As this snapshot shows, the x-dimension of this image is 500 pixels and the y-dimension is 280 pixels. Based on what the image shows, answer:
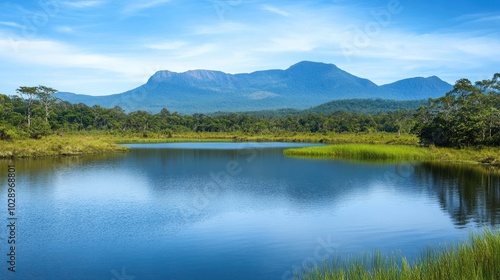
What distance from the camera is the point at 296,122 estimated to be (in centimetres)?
10069

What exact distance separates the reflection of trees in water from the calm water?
58 mm

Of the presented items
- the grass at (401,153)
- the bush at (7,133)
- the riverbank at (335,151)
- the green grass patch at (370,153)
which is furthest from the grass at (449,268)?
the bush at (7,133)

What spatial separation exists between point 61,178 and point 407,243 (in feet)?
69.0

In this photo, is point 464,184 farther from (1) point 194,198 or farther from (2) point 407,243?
(1) point 194,198

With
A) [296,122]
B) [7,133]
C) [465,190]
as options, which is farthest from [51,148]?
[296,122]

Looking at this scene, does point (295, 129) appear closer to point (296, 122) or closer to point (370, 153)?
point (296, 122)

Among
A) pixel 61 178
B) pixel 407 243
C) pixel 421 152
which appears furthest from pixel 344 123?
pixel 407 243

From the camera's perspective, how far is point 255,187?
23.4 meters

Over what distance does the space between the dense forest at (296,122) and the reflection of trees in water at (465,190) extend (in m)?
10.1

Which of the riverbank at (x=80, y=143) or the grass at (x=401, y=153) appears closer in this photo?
the grass at (x=401, y=153)

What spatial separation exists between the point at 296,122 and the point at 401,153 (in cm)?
6040

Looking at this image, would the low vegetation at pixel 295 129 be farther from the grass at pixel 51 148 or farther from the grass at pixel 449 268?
the grass at pixel 449 268

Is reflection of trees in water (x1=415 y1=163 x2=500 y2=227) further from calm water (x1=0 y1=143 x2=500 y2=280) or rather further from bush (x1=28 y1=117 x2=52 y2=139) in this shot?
bush (x1=28 y1=117 x2=52 y2=139)

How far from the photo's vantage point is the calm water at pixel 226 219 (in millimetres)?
11188
